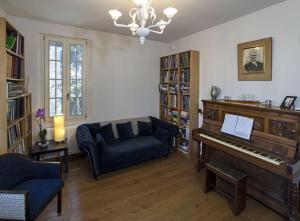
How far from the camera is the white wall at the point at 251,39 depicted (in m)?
2.33

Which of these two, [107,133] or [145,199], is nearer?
[145,199]

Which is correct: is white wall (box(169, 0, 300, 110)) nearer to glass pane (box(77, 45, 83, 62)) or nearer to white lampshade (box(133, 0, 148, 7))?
white lampshade (box(133, 0, 148, 7))

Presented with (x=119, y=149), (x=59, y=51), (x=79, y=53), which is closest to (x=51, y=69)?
(x=59, y=51)

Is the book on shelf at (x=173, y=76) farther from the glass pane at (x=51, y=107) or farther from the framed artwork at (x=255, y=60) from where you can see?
the glass pane at (x=51, y=107)

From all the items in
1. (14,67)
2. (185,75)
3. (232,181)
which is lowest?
(232,181)

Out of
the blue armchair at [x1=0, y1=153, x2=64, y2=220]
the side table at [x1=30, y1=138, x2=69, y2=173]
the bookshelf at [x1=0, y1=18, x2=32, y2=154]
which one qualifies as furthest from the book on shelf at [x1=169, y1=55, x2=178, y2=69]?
the blue armchair at [x1=0, y1=153, x2=64, y2=220]

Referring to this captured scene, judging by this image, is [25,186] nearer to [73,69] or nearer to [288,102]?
[73,69]

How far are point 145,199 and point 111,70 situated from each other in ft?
8.54

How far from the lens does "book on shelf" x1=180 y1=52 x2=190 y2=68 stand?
3707mm

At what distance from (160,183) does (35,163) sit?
5.50ft

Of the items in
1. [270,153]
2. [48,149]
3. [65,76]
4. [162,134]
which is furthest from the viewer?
[162,134]

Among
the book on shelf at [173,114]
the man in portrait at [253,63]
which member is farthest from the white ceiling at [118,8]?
the book on shelf at [173,114]

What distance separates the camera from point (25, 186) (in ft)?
6.28

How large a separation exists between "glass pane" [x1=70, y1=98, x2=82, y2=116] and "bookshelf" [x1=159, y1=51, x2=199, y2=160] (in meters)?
1.89
